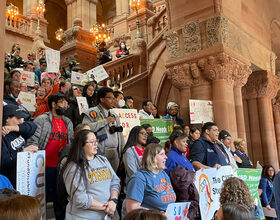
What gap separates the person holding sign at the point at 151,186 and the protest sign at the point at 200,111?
3.53 m

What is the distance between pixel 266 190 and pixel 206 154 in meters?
2.46

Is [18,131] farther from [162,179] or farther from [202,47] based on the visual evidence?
[202,47]

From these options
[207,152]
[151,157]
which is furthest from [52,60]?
[151,157]

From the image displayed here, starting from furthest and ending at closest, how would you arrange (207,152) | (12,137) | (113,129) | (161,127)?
(161,127) < (207,152) < (113,129) < (12,137)

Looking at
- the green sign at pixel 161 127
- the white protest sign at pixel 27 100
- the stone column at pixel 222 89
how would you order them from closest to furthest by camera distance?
1. the white protest sign at pixel 27 100
2. the green sign at pixel 161 127
3. the stone column at pixel 222 89

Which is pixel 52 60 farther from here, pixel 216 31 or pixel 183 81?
pixel 216 31

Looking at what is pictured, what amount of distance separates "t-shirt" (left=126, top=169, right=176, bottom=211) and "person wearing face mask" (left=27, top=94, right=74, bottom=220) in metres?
1.17

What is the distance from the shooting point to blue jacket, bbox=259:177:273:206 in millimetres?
6137

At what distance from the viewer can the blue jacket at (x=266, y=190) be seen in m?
6.14

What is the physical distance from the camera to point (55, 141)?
3967mm

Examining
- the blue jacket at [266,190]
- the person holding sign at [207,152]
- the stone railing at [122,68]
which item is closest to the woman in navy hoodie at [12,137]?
the person holding sign at [207,152]

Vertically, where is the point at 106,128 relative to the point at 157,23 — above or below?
below

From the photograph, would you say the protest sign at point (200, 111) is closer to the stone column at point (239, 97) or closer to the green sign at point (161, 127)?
the green sign at point (161, 127)

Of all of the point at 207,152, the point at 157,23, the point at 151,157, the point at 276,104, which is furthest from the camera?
the point at 157,23
